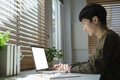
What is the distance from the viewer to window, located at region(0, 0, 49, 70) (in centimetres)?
217

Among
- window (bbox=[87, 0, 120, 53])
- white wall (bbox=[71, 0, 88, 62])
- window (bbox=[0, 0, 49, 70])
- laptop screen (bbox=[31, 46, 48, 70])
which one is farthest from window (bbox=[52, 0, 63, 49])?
laptop screen (bbox=[31, 46, 48, 70])

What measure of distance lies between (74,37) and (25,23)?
6.18 feet

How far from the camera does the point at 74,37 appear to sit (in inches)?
171

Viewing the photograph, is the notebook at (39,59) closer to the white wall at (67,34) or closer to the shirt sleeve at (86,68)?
the shirt sleeve at (86,68)

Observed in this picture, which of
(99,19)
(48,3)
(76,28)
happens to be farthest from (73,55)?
(99,19)

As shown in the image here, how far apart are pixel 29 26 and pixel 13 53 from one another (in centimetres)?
104

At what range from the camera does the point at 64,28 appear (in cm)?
439

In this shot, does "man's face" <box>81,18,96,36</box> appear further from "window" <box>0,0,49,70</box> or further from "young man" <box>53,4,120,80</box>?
Result: "window" <box>0,0,49,70</box>

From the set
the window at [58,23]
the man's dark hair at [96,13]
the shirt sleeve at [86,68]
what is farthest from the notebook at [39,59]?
the window at [58,23]

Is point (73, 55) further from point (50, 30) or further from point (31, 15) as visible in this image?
point (31, 15)

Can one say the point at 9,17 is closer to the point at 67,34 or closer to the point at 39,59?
the point at 39,59

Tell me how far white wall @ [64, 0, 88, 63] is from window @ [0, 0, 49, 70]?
107 cm

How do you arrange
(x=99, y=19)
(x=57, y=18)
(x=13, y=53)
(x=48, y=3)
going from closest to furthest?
1. (x=13, y=53)
2. (x=99, y=19)
3. (x=48, y=3)
4. (x=57, y=18)

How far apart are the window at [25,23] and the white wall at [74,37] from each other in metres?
1.07
